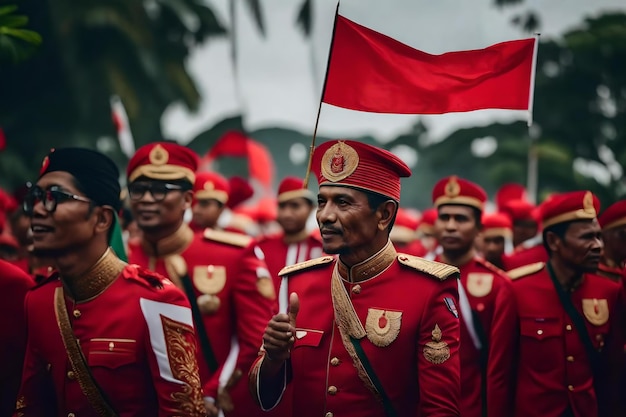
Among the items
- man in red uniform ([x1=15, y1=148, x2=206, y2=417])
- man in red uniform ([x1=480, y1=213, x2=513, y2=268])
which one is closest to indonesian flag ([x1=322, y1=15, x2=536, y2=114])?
man in red uniform ([x1=15, y1=148, x2=206, y2=417])

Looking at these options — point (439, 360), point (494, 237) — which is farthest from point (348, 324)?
point (494, 237)

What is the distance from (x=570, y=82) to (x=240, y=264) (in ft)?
41.3

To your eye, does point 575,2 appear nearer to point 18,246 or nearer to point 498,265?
point 498,265

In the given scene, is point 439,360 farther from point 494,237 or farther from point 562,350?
point 494,237

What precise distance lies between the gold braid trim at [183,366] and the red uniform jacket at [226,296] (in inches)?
82.3

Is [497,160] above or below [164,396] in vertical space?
above

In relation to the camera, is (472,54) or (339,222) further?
(472,54)

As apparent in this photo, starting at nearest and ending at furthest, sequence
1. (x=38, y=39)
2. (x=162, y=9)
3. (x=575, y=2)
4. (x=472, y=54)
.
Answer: (x=472, y=54)
(x=38, y=39)
(x=575, y=2)
(x=162, y=9)

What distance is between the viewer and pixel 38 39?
6.23 metres

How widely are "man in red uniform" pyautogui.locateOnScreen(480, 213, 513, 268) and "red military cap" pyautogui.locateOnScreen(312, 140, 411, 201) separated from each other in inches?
226

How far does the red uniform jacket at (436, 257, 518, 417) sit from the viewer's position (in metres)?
6.34

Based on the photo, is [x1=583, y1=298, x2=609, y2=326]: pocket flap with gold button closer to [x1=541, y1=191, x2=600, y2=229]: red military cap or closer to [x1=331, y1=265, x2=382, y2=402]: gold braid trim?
[x1=541, y1=191, x2=600, y2=229]: red military cap

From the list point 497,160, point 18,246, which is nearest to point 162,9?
point 497,160

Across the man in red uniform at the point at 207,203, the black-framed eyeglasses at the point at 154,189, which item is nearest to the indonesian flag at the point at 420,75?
the black-framed eyeglasses at the point at 154,189
